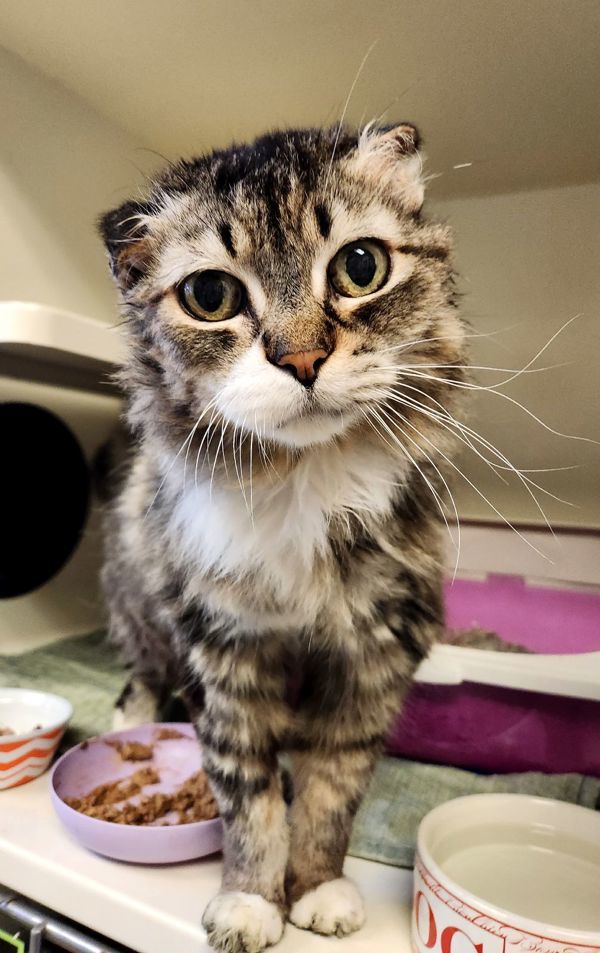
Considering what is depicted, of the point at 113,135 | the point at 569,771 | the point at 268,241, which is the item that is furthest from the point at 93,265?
the point at 569,771

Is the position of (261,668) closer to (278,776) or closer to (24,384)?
(278,776)

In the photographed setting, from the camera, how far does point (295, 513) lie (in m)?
0.73

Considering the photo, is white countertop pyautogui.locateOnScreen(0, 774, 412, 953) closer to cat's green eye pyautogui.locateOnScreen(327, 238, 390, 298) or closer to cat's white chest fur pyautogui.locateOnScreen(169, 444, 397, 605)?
cat's white chest fur pyautogui.locateOnScreen(169, 444, 397, 605)

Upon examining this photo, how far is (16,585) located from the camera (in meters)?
1.39

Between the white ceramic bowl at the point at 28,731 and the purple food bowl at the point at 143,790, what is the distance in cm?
4

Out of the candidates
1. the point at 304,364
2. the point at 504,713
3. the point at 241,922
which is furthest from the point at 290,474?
the point at 504,713

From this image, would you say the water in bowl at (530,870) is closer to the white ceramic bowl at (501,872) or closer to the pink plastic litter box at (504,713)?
the white ceramic bowl at (501,872)

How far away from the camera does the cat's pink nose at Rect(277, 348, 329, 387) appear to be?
22.8 inches

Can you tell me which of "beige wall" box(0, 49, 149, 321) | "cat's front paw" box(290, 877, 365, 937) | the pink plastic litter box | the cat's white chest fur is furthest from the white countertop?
"beige wall" box(0, 49, 149, 321)

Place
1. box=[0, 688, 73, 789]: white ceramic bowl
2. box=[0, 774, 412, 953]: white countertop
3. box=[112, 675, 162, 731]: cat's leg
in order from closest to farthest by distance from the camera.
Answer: box=[0, 774, 412, 953]: white countertop → box=[0, 688, 73, 789]: white ceramic bowl → box=[112, 675, 162, 731]: cat's leg

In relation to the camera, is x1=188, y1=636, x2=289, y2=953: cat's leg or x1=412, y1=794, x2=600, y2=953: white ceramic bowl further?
x1=188, y1=636, x2=289, y2=953: cat's leg

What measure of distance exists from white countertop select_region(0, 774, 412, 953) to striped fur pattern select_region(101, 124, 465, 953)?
31mm

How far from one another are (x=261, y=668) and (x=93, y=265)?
0.94 metres

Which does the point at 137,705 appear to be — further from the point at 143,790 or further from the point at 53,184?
the point at 53,184
